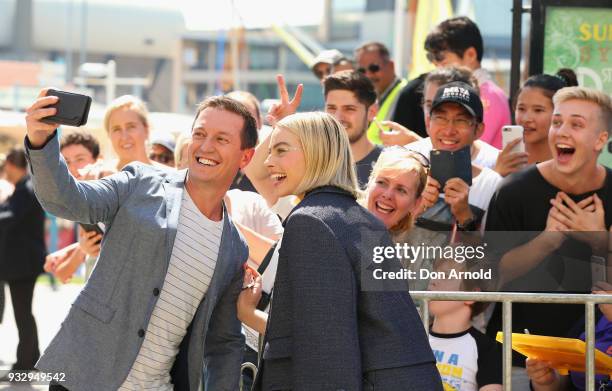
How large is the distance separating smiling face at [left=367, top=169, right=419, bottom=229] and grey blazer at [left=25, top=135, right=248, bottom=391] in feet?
2.49

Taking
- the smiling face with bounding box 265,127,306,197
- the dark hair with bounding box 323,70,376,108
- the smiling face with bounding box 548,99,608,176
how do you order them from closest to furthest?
the smiling face with bounding box 265,127,306,197
the smiling face with bounding box 548,99,608,176
the dark hair with bounding box 323,70,376,108

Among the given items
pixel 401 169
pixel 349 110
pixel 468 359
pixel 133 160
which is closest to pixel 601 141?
pixel 401 169

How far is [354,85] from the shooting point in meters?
6.08

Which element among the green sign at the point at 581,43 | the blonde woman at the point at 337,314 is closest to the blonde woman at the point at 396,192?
the blonde woman at the point at 337,314

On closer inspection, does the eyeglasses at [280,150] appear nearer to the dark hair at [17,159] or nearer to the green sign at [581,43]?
the green sign at [581,43]

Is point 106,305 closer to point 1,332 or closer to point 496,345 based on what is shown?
point 496,345

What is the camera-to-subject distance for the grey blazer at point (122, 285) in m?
3.87

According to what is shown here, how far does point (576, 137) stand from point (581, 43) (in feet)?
6.07

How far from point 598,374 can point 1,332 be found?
8.21m

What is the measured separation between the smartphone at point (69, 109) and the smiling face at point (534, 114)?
9.97ft

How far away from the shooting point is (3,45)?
48.7 meters

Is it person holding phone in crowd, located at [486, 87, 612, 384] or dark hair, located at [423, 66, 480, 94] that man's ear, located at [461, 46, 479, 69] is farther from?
person holding phone in crowd, located at [486, 87, 612, 384]

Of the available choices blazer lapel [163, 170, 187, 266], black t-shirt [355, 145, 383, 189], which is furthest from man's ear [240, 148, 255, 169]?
black t-shirt [355, 145, 383, 189]

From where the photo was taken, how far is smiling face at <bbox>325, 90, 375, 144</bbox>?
594 centimetres
